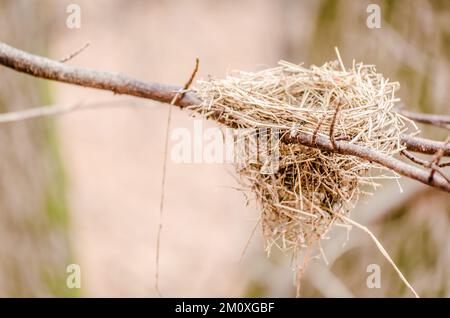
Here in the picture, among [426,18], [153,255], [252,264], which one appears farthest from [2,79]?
[153,255]

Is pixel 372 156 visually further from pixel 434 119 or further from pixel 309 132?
pixel 434 119

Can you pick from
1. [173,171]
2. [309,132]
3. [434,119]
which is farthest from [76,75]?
[173,171]

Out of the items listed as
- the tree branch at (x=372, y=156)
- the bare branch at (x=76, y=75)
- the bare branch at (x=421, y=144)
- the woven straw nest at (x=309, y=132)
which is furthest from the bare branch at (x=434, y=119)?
the bare branch at (x=76, y=75)

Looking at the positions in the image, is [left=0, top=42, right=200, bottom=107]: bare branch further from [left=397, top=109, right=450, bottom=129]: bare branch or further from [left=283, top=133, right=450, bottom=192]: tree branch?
[left=397, top=109, right=450, bottom=129]: bare branch

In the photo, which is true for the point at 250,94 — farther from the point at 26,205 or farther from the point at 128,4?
the point at 128,4

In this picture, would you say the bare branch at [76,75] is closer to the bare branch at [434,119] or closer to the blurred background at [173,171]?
the blurred background at [173,171]

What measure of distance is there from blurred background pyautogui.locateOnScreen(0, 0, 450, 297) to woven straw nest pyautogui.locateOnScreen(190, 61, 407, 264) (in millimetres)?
145

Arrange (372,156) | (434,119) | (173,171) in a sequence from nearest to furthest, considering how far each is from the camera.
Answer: (372,156), (434,119), (173,171)

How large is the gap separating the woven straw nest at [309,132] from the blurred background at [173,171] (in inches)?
5.7

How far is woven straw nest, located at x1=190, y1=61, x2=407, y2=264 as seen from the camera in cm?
145

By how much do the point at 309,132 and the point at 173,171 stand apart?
5438 mm

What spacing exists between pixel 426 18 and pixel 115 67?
4.32m

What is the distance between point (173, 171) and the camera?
22.3 feet

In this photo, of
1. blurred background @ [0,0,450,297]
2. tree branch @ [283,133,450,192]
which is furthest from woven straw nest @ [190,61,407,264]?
blurred background @ [0,0,450,297]
